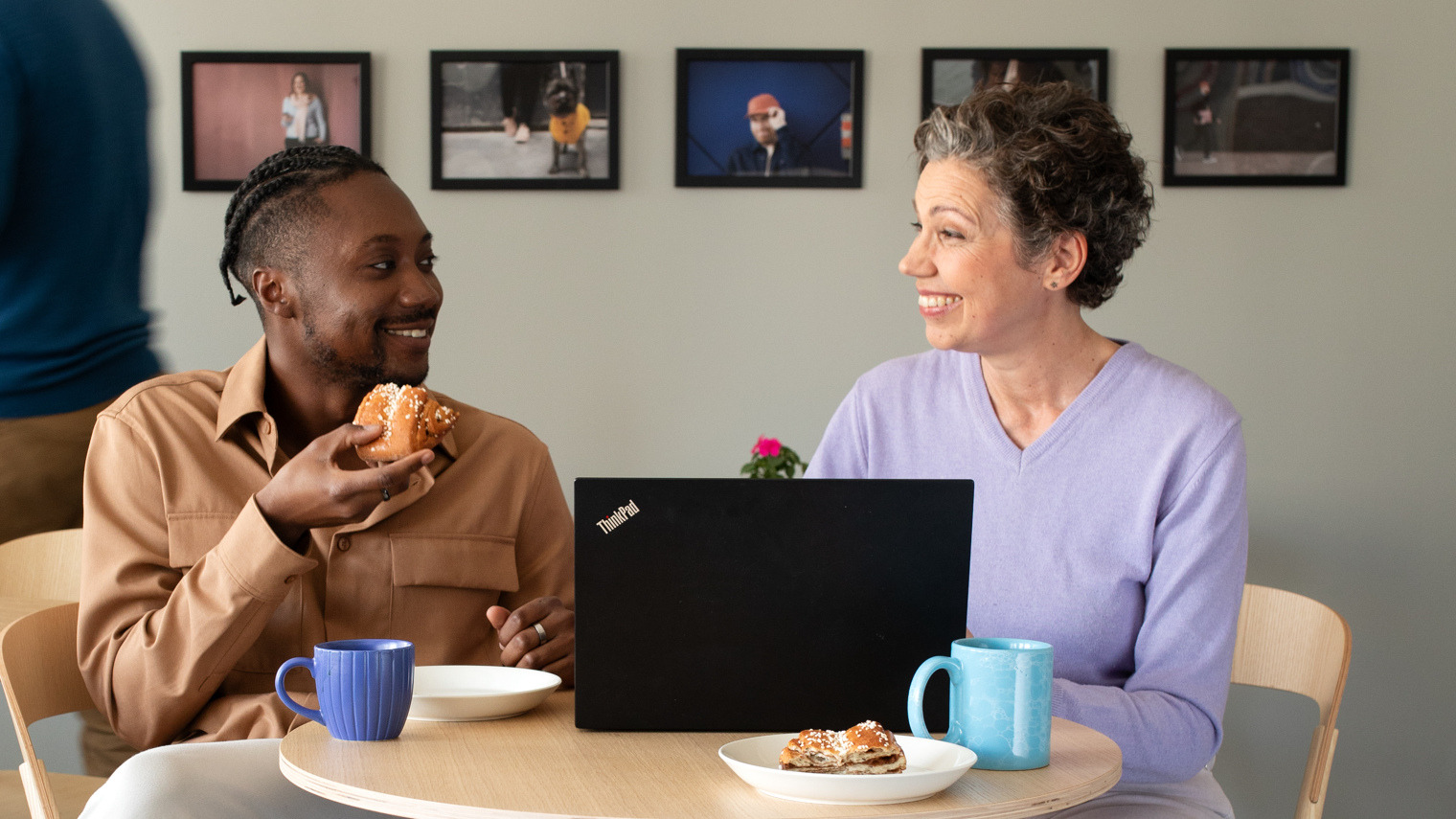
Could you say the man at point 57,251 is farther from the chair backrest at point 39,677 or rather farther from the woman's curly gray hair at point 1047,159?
the woman's curly gray hair at point 1047,159

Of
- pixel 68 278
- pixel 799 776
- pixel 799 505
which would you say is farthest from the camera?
pixel 68 278

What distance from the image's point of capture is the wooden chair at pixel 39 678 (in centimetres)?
141

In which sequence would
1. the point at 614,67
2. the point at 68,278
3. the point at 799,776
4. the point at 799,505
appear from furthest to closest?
the point at 614,67
the point at 68,278
the point at 799,505
the point at 799,776

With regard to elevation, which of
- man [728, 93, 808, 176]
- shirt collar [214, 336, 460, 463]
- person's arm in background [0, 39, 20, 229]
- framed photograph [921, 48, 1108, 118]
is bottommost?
shirt collar [214, 336, 460, 463]

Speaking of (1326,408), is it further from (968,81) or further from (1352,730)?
(968,81)

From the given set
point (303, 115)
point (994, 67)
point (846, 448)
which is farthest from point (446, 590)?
point (994, 67)

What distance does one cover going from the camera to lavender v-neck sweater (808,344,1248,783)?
144 centimetres

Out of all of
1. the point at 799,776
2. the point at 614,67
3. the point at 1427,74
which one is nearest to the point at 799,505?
the point at 799,776

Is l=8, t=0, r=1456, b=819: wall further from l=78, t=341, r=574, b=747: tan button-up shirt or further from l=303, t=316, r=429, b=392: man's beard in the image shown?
l=303, t=316, r=429, b=392: man's beard

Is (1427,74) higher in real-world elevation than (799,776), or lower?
higher

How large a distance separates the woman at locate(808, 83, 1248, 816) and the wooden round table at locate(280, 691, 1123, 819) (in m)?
0.37

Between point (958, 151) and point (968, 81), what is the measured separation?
4.85 feet

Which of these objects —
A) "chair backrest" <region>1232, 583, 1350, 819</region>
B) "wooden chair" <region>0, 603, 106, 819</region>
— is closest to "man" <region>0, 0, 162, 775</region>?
"wooden chair" <region>0, 603, 106, 819</region>

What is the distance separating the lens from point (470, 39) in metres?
3.04
